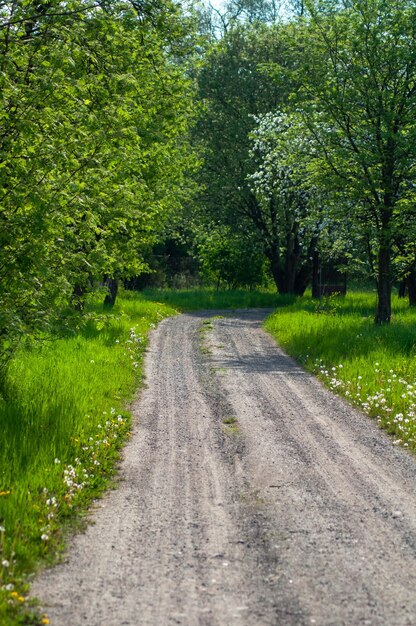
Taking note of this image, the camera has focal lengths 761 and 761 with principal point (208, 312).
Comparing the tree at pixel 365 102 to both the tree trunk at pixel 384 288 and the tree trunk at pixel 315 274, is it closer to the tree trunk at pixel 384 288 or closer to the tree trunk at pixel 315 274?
the tree trunk at pixel 384 288

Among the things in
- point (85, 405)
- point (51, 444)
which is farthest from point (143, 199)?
point (51, 444)

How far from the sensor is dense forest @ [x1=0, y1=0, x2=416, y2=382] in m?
10.3

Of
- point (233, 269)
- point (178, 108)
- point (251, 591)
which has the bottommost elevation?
point (251, 591)

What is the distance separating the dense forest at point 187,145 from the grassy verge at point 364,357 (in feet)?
6.50

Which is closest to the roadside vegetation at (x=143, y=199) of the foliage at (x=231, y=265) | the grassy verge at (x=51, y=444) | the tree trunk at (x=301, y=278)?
the grassy verge at (x=51, y=444)

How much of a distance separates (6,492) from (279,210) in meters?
31.3

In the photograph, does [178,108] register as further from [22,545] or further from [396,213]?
[22,545]

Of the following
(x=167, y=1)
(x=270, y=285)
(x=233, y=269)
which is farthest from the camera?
(x=270, y=285)

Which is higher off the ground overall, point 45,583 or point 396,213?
point 396,213

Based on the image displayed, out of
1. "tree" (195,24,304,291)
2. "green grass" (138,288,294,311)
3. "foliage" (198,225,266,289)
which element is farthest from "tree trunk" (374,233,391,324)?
"foliage" (198,225,266,289)

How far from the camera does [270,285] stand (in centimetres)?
5141

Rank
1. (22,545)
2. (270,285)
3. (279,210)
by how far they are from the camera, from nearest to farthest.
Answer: (22,545), (279,210), (270,285)

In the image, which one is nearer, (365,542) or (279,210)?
(365,542)

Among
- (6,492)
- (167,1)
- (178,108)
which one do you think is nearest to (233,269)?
(178,108)
